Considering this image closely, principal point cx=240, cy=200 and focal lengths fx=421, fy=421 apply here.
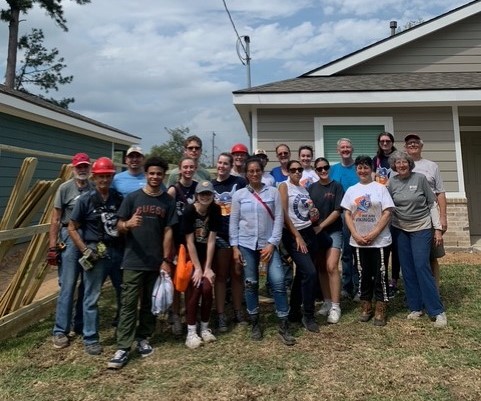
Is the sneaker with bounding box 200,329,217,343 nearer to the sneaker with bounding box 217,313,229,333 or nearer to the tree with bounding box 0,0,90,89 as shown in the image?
the sneaker with bounding box 217,313,229,333

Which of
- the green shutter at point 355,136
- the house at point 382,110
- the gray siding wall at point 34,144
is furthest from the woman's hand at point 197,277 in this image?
the gray siding wall at point 34,144

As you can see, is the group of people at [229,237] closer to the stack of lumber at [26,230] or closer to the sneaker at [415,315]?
the sneaker at [415,315]

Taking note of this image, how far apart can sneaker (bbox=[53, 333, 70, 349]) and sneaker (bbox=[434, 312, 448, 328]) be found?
11.7 feet

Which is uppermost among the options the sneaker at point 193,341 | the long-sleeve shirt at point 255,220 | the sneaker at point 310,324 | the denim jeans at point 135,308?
the long-sleeve shirt at point 255,220

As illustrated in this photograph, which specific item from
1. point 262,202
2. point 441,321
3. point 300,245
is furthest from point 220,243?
point 441,321

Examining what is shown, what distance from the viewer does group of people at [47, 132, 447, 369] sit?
371cm

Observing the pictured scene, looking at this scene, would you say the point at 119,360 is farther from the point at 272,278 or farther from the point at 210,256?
the point at 272,278

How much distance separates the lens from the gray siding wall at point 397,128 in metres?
8.05

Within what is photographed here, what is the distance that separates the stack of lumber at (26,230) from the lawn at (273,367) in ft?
1.66

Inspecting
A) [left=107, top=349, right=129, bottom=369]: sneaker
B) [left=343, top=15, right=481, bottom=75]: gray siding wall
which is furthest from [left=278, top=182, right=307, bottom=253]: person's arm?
[left=343, top=15, right=481, bottom=75]: gray siding wall

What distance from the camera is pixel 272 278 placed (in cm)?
389

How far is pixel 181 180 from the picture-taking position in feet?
13.5

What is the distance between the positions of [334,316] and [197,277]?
5.01ft

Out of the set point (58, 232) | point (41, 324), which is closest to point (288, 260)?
point (58, 232)
